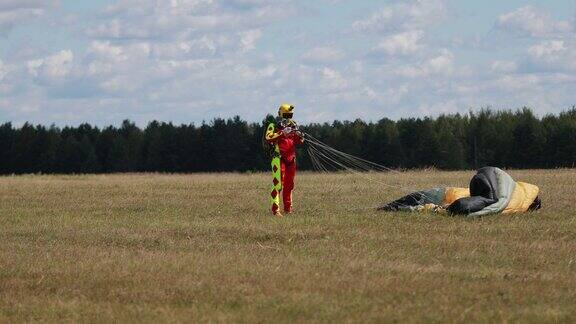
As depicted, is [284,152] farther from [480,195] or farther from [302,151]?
[302,151]

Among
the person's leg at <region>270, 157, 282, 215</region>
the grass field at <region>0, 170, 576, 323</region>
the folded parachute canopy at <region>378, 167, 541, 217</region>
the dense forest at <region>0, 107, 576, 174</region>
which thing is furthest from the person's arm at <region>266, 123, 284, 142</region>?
the dense forest at <region>0, 107, 576, 174</region>

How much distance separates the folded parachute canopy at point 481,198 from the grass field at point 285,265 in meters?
0.39

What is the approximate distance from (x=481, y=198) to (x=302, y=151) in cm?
5550

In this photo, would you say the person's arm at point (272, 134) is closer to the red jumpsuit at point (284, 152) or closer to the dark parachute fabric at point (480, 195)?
the red jumpsuit at point (284, 152)

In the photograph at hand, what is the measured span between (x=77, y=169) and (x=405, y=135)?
29307 mm

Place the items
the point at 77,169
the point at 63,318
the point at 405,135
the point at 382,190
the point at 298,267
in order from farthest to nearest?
the point at 77,169 < the point at 405,135 < the point at 382,190 < the point at 298,267 < the point at 63,318

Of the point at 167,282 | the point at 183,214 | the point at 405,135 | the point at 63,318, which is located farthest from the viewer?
the point at 405,135

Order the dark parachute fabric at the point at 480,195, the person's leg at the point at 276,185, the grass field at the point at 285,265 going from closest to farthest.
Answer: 1. the grass field at the point at 285,265
2. the dark parachute fabric at the point at 480,195
3. the person's leg at the point at 276,185

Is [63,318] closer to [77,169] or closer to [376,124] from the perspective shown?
[376,124]

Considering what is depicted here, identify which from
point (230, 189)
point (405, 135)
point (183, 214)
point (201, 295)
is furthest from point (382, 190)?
point (405, 135)

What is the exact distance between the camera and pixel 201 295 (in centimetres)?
1227

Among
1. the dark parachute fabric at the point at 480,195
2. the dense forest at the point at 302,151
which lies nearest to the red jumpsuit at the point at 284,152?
the dark parachute fabric at the point at 480,195

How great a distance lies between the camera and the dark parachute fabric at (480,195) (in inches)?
807

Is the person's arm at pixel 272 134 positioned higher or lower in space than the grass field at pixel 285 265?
higher
